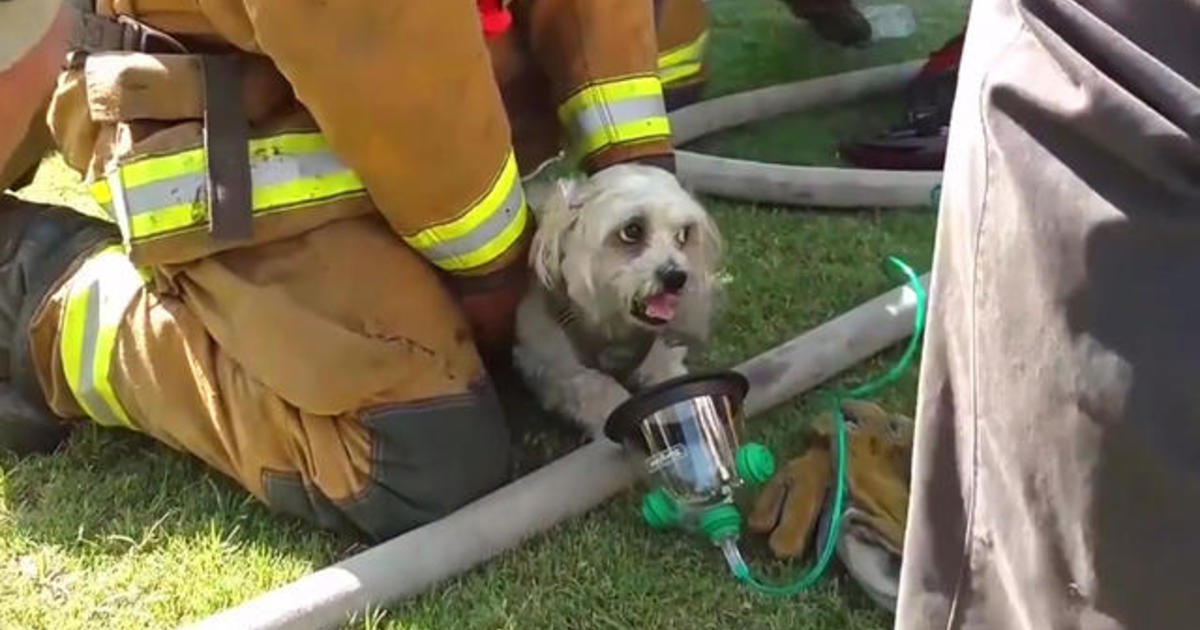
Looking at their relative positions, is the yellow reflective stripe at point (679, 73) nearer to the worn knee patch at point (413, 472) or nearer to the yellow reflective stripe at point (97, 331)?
the worn knee patch at point (413, 472)

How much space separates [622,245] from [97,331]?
71 cm

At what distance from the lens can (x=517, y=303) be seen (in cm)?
226

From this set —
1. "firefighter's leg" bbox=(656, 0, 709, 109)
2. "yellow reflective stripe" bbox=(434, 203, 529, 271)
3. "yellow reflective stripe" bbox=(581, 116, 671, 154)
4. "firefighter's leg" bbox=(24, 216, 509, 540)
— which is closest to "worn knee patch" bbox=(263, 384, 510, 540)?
"firefighter's leg" bbox=(24, 216, 509, 540)

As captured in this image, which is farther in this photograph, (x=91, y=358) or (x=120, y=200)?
(x=91, y=358)

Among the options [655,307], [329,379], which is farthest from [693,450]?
[329,379]

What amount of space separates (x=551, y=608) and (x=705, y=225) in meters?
0.60

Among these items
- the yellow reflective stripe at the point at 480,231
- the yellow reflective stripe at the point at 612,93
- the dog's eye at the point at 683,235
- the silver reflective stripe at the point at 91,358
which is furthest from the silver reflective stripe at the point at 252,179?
the dog's eye at the point at 683,235

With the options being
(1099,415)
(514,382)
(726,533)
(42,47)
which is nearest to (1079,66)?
(1099,415)

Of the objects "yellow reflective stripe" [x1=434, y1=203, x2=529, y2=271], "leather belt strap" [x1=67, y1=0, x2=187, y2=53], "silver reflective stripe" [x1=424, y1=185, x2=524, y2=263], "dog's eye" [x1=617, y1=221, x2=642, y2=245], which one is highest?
"leather belt strap" [x1=67, y1=0, x2=187, y2=53]

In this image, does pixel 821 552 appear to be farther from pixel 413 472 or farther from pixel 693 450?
pixel 413 472

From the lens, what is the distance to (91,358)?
7.18ft

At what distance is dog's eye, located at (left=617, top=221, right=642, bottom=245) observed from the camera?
2.17 meters

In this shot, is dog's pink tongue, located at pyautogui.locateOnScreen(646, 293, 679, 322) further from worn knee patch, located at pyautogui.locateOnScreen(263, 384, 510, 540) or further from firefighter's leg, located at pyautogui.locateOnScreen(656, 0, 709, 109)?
firefighter's leg, located at pyautogui.locateOnScreen(656, 0, 709, 109)

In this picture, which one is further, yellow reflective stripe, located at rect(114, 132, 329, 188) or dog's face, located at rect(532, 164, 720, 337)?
dog's face, located at rect(532, 164, 720, 337)
